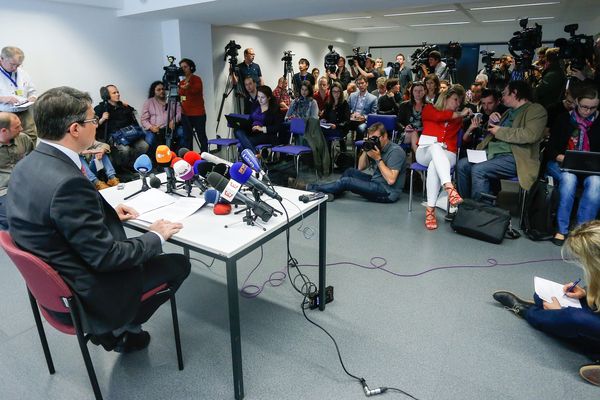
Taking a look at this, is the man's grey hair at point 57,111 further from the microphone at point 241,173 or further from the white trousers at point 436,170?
the white trousers at point 436,170

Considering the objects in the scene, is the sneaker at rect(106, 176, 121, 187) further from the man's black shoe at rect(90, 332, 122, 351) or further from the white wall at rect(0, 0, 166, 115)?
the man's black shoe at rect(90, 332, 122, 351)

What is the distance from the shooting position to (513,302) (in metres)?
2.17

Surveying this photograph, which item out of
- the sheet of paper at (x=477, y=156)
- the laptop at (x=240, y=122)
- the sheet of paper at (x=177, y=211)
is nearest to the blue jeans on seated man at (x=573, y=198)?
the sheet of paper at (x=477, y=156)

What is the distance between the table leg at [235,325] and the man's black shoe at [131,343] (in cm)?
61

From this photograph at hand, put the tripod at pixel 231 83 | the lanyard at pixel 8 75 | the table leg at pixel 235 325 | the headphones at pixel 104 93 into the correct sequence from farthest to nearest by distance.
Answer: the tripod at pixel 231 83 → the headphones at pixel 104 93 → the lanyard at pixel 8 75 → the table leg at pixel 235 325

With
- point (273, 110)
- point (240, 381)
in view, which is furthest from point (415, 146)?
point (240, 381)

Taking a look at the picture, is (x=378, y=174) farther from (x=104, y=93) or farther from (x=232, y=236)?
(x=104, y=93)

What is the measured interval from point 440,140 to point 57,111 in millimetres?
3393

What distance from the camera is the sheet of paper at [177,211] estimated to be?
1749 millimetres

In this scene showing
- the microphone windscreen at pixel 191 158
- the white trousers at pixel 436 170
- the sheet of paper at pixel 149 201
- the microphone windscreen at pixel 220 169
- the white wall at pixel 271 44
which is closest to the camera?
the sheet of paper at pixel 149 201

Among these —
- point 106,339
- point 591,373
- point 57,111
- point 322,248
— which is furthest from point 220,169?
point 591,373

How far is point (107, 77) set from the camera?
5145 millimetres

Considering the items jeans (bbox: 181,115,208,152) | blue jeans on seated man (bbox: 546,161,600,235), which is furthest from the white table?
jeans (bbox: 181,115,208,152)

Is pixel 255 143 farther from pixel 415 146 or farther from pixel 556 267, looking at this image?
pixel 556 267
